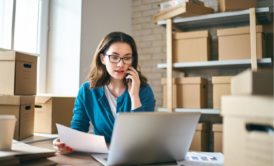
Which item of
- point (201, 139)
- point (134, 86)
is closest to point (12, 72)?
point (134, 86)

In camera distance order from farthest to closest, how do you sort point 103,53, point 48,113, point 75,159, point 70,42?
point 70,42 < point 48,113 < point 103,53 < point 75,159

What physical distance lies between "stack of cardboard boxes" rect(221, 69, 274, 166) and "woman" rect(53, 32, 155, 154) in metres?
0.89

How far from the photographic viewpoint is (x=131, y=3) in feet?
10.4

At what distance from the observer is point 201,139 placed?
7.61 feet

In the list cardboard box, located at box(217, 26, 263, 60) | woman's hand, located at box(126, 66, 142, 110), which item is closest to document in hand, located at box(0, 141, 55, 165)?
woman's hand, located at box(126, 66, 142, 110)

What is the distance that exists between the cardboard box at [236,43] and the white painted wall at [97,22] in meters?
1.16

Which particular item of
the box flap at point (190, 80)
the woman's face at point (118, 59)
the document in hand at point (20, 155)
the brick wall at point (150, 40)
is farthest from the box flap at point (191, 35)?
the document in hand at point (20, 155)

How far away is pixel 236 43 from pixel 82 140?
163 cm

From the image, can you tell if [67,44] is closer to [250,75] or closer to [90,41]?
[90,41]

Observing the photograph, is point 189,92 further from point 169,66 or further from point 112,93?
point 112,93

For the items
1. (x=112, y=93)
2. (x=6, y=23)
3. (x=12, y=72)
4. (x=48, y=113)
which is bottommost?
(x=48, y=113)

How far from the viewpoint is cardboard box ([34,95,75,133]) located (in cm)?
181

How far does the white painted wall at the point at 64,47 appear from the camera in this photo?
258cm

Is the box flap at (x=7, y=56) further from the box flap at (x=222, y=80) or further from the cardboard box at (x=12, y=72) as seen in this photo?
the box flap at (x=222, y=80)
